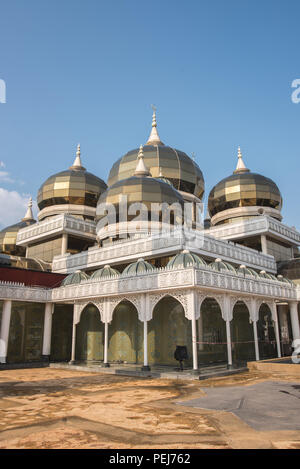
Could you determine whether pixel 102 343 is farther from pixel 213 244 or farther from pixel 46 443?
pixel 46 443

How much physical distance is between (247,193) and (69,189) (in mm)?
18173

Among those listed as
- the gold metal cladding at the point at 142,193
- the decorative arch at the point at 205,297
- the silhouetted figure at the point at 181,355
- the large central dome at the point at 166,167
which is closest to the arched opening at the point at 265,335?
the decorative arch at the point at 205,297

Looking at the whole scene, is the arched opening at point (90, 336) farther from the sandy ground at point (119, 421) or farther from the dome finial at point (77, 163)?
the dome finial at point (77, 163)

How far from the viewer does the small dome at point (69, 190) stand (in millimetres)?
37781

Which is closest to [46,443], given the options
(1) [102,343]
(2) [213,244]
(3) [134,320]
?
(3) [134,320]

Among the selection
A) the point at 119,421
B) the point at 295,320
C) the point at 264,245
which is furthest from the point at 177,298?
the point at 264,245

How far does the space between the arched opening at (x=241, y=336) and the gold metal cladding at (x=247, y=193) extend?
16.0 meters

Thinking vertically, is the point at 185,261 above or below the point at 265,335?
above

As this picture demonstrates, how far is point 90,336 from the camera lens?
74.2 ft

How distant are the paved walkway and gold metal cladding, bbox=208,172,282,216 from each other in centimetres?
2491

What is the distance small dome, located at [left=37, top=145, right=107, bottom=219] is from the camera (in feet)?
124

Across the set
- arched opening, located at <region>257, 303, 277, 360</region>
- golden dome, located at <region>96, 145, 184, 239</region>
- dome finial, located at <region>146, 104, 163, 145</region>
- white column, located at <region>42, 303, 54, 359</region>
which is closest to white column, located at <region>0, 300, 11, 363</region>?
white column, located at <region>42, 303, 54, 359</region>

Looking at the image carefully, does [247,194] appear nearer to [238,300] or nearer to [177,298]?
[238,300]

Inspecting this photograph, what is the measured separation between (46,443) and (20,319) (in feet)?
56.6
